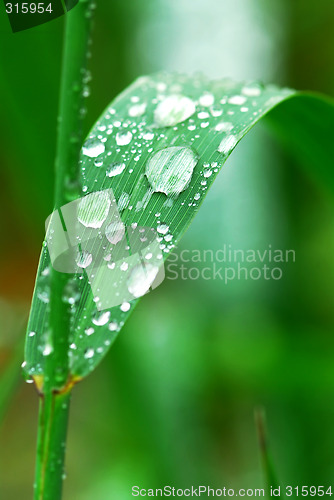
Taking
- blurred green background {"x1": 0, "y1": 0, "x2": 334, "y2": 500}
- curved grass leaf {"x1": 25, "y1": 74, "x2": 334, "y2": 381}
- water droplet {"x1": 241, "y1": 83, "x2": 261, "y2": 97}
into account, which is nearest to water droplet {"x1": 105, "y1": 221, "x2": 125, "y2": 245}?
curved grass leaf {"x1": 25, "y1": 74, "x2": 334, "y2": 381}

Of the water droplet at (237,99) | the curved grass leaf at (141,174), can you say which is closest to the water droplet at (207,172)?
the curved grass leaf at (141,174)

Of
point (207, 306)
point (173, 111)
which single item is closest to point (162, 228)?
point (173, 111)

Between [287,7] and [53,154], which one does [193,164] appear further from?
[287,7]

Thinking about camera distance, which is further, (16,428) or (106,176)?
(16,428)

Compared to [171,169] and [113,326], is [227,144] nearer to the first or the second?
[171,169]

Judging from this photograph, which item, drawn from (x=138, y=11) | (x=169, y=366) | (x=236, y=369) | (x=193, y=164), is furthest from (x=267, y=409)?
(x=138, y=11)

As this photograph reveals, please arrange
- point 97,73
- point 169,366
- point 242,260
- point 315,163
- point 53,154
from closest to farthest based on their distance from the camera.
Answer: point 315,163 → point 53,154 → point 169,366 → point 242,260 → point 97,73

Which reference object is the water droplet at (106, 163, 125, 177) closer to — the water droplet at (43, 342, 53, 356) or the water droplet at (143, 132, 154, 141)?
the water droplet at (143, 132, 154, 141)

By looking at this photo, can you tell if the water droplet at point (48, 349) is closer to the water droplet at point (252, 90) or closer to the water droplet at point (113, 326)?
the water droplet at point (113, 326)
